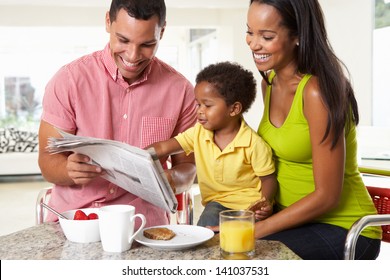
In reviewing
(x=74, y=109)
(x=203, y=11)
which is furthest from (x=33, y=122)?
(x=74, y=109)

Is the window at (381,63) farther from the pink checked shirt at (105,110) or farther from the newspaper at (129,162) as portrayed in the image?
the newspaper at (129,162)

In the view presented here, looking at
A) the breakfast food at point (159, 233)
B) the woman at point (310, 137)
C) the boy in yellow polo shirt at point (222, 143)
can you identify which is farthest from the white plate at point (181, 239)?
the boy in yellow polo shirt at point (222, 143)

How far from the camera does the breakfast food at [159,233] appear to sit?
132 centimetres

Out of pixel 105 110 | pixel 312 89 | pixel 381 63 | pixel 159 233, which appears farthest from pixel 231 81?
pixel 381 63

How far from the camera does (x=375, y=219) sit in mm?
1502

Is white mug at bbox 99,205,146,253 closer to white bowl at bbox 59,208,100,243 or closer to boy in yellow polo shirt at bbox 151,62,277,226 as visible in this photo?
white bowl at bbox 59,208,100,243

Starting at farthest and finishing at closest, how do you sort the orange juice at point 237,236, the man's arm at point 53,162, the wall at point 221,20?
1. the wall at point 221,20
2. the man's arm at point 53,162
3. the orange juice at point 237,236

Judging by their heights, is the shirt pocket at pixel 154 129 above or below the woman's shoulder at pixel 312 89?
below

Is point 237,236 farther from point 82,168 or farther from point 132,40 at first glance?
point 132,40

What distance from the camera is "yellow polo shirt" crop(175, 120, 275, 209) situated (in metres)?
1.77

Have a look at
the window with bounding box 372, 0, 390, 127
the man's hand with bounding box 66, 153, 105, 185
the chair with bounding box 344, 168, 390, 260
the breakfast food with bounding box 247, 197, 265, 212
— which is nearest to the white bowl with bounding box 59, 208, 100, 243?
the man's hand with bounding box 66, 153, 105, 185

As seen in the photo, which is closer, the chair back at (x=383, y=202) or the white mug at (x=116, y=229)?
the white mug at (x=116, y=229)

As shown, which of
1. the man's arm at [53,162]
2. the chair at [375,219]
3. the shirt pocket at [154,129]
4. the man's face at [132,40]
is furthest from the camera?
the shirt pocket at [154,129]

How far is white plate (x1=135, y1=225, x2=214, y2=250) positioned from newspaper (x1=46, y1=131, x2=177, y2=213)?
7cm
